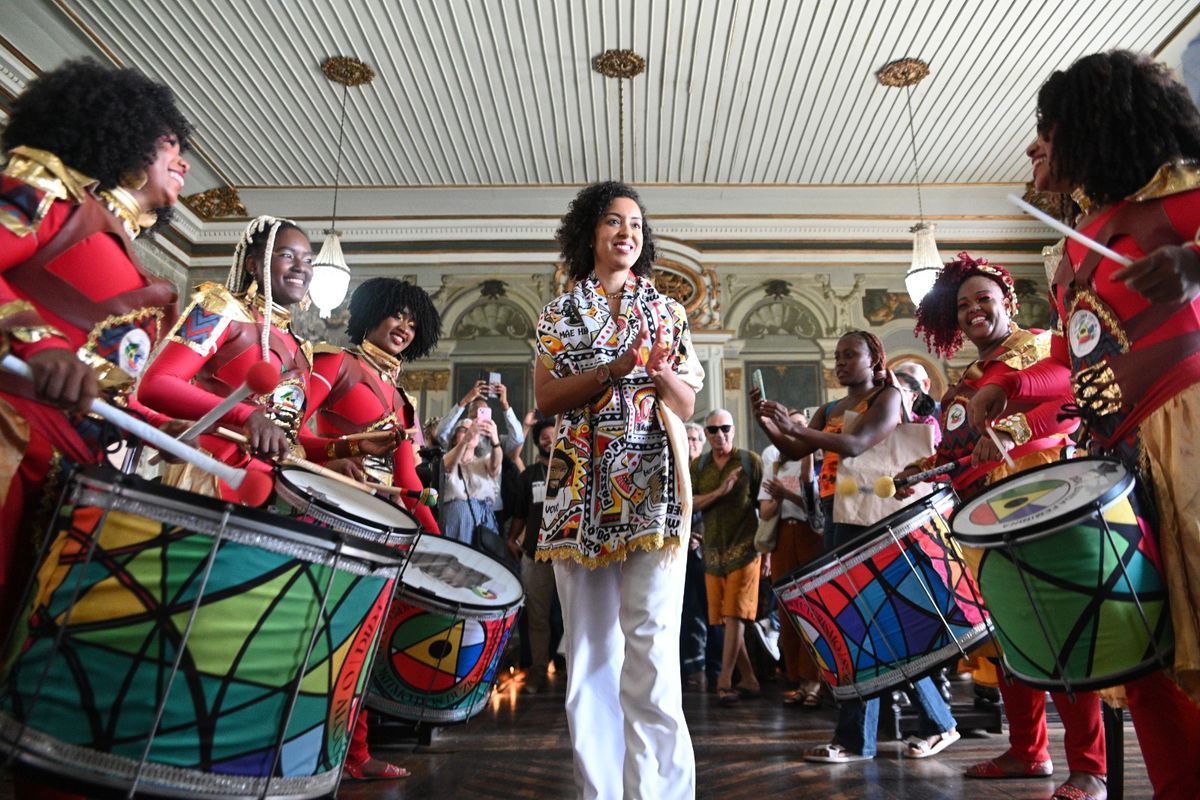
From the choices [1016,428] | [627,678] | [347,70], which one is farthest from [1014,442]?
[347,70]

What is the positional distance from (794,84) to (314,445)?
5954 mm

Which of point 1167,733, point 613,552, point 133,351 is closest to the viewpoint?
point 1167,733

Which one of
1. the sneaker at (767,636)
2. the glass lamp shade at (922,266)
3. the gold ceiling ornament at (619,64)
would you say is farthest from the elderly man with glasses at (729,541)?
the gold ceiling ornament at (619,64)

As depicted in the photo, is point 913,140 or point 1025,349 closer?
point 1025,349

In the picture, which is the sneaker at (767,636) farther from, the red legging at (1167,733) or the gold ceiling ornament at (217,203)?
the gold ceiling ornament at (217,203)

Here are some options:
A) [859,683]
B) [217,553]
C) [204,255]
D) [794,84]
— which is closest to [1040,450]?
[859,683]

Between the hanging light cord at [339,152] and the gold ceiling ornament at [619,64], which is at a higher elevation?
the hanging light cord at [339,152]

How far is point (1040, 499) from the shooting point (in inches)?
61.7

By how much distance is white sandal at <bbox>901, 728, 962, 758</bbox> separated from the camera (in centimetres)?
278

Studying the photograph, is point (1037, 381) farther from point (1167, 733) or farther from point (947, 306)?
point (947, 306)

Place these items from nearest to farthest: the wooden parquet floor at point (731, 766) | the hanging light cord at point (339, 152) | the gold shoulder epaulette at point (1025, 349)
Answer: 1. the wooden parquet floor at point (731, 766)
2. the gold shoulder epaulette at point (1025, 349)
3. the hanging light cord at point (339, 152)

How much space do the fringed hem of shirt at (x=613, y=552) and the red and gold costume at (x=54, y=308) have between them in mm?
902

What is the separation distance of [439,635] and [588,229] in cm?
129

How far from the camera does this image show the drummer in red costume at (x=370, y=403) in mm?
2646
